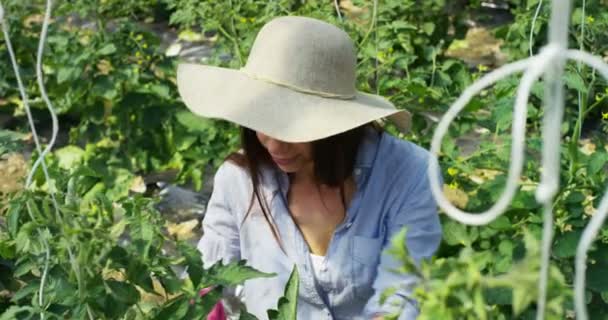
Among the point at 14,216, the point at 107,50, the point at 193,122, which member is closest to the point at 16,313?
the point at 14,216

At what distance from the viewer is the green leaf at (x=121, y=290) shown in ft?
3.53

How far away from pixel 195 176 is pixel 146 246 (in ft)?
5.58

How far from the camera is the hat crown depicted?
1403 mm

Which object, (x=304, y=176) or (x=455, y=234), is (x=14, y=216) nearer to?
(x=304, y=176)

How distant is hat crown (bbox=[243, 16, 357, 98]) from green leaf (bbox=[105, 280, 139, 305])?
1.53 feet

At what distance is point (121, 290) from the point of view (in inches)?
42.5

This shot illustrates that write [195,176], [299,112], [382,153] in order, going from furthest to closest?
[195,176] < [382,153] < [299,112]

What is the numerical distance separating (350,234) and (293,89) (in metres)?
0.35

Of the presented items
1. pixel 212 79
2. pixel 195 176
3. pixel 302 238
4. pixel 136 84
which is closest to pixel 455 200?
pixel 195 176

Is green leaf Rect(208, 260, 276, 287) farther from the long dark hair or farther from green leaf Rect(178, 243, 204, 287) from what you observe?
the long dark hair

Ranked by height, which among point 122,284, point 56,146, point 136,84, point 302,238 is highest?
point 122,284

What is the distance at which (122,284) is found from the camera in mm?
1086

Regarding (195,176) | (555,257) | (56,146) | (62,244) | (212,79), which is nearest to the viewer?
(62,244)

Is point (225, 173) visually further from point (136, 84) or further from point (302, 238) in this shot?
point (136, 84)
